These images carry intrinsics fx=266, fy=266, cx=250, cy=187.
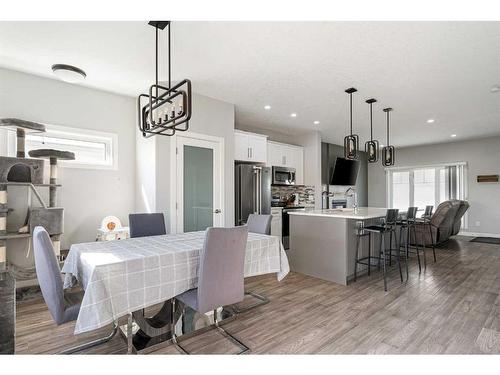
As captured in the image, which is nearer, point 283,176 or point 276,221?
point 276,221

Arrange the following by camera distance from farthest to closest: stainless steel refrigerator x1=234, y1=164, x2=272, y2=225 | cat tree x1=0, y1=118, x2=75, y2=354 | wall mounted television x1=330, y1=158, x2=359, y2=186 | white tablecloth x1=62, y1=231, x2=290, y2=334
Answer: wall mounted television x1=330, y1=158, x2=359, y2=186 → stainless steel refrigerator x1=234, y1=164, x2=272, y2=225 → cat tree x1=0, y1=118, x2=75, y2=354 → white tablecloth x1=62, y1=231, x2=290, y2=334

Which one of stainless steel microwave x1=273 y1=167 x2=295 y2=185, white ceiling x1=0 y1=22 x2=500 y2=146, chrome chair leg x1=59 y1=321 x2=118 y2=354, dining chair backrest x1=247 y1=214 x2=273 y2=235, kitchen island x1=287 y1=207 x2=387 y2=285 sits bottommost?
chrome chair leg x1=59 y1=321 x2=118 y2=354

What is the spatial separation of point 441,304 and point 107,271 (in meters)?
3.29

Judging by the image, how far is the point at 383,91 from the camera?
3.91 meters

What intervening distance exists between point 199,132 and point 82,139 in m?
1.64

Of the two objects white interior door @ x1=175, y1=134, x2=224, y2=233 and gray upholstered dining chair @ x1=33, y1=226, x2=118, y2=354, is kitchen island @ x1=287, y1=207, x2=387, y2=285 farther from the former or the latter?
gray upholstered dining chair @ x1=33, y1=226, x2=118, y2=354

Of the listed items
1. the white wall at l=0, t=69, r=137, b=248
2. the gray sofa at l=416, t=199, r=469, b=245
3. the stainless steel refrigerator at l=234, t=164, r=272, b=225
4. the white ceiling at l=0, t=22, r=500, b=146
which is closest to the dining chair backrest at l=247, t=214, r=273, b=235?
the stainless steel refrigerator at l=234, t=164, r=272, b=225

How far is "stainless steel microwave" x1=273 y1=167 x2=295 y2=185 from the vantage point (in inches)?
233

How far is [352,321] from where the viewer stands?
2.49 m

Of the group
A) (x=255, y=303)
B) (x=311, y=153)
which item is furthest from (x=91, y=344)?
(x=311, y=153)

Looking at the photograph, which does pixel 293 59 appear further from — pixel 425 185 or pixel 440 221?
pixel 425 185

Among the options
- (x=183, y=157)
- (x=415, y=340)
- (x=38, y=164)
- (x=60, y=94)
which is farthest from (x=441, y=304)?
(x=60, y=94)

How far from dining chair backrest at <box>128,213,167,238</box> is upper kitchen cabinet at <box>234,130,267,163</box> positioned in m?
2.26

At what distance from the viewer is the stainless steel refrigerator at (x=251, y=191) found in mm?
4859
